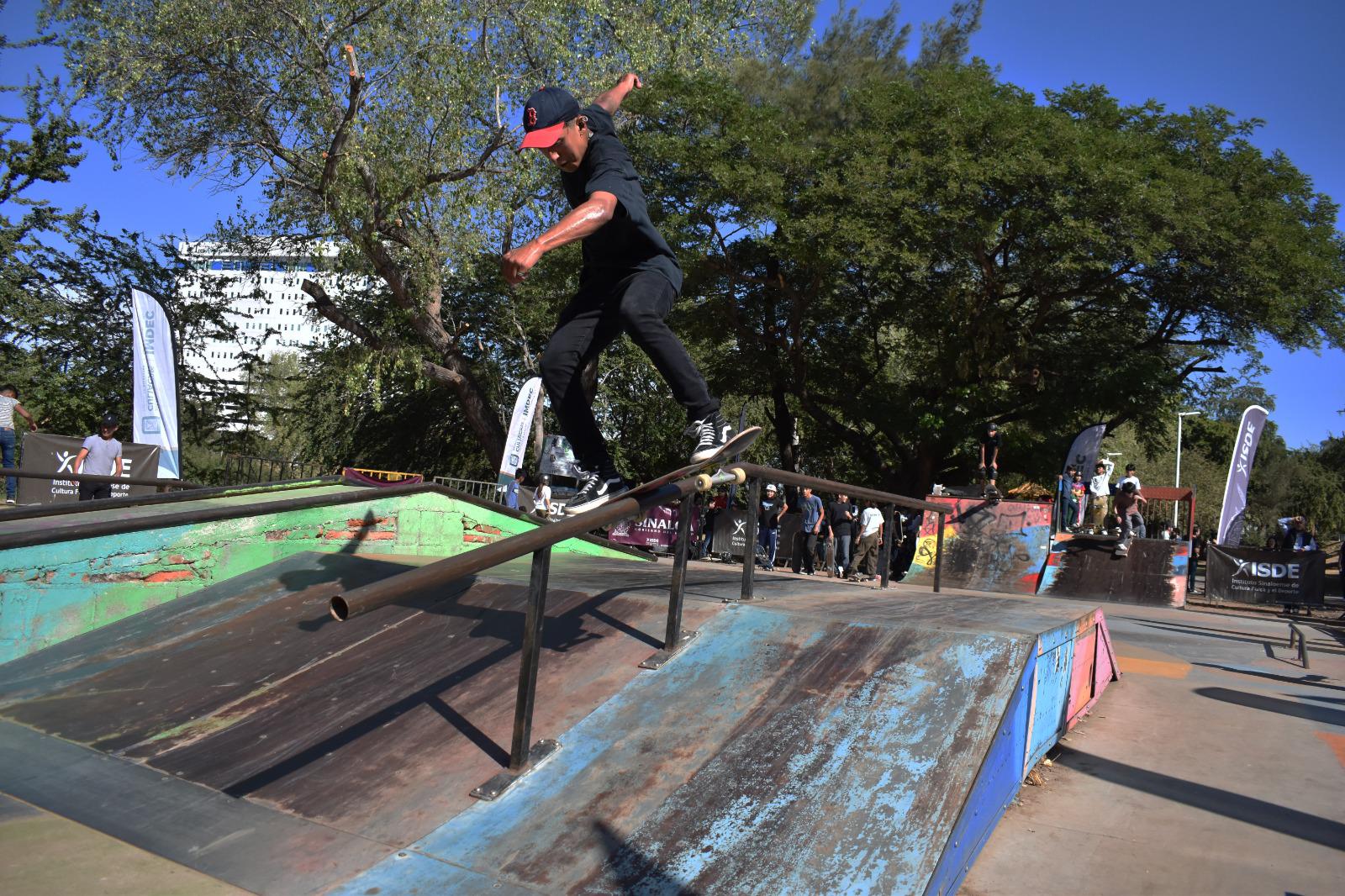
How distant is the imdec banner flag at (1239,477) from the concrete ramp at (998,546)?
173 inches

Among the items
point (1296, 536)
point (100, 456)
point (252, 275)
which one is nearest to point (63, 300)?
point (252, 275)

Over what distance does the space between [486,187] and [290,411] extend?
13.3 metres

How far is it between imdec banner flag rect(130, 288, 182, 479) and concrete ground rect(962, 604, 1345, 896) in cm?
1145

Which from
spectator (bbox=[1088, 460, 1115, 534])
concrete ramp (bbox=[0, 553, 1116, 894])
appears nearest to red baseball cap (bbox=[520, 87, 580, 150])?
concrete ramp (bbox=[0, 553, 1116, 894])

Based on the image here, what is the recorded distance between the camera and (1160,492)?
19516 mm

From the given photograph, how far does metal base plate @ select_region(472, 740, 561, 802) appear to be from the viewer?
2760 mm

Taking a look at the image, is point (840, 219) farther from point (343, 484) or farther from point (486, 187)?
point (343, 484)

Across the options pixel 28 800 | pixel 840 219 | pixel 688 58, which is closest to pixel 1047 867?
pixel 28 800

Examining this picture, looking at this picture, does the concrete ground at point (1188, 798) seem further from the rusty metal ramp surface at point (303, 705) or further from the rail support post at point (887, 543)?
the rusty metal ramp surface at point (303, 705)

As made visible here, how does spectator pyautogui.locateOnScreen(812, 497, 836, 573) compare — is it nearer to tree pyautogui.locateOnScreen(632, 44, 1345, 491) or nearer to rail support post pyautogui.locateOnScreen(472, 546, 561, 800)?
tree pyautogui.locateOnScreen(632, 44, 1345, 491)

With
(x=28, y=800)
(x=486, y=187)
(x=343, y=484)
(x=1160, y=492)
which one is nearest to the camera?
(x=28, y=800)

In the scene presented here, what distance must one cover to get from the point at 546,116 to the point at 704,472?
1573 millimetres

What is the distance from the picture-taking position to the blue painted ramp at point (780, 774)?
2.41 metres

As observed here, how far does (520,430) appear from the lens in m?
16.5
